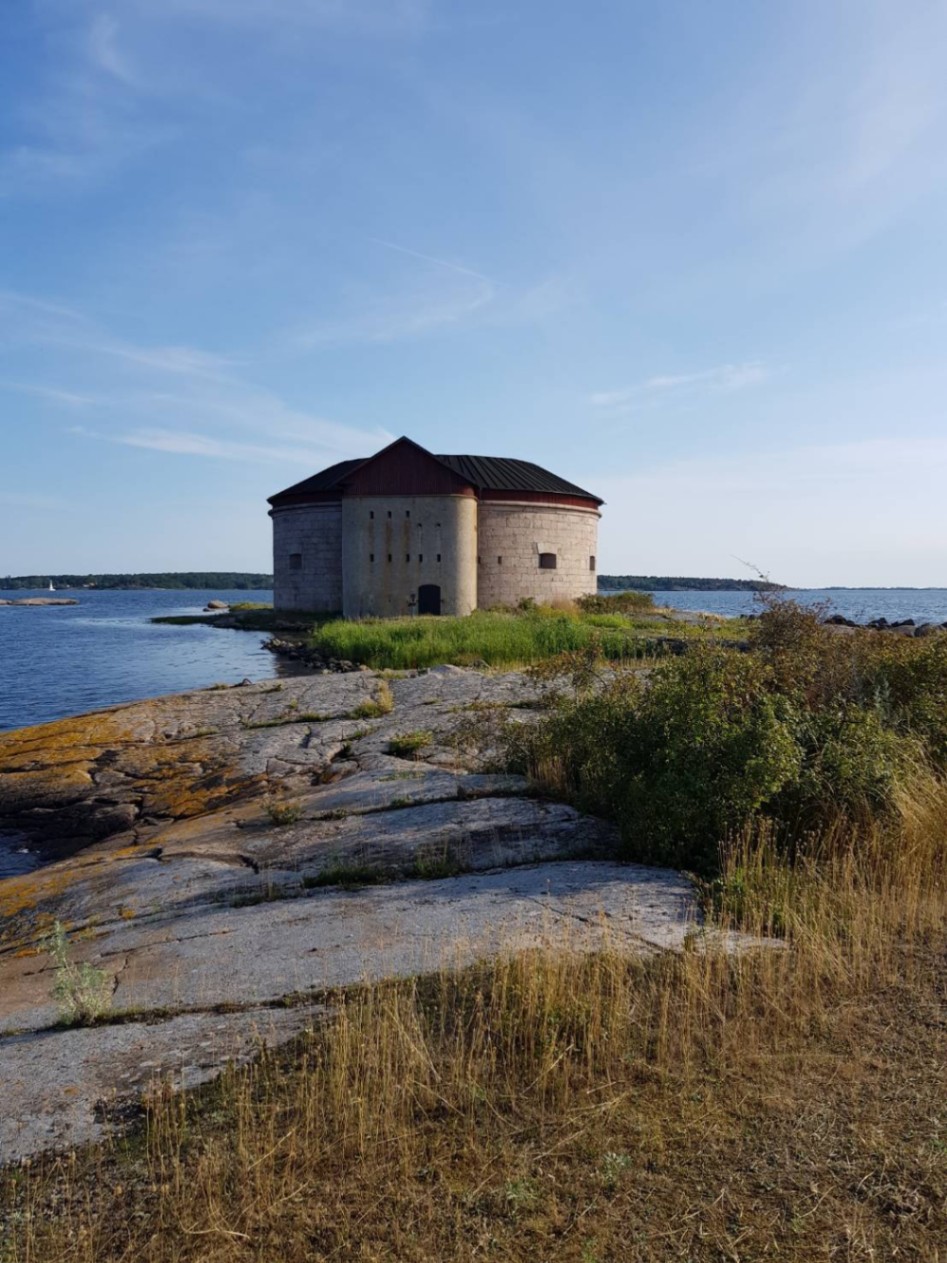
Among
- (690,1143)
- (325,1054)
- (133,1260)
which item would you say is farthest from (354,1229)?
(690,1143)

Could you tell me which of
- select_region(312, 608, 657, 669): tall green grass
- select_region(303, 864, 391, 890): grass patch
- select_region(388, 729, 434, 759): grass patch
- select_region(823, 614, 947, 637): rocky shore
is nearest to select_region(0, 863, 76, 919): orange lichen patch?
select_region(303, 864, 391, 890): grass patch

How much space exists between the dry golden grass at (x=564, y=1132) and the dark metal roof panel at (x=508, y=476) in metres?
32.9

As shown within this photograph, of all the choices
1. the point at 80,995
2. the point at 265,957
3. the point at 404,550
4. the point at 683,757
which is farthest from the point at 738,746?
the point at 404,550

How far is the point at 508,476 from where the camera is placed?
1542 inches

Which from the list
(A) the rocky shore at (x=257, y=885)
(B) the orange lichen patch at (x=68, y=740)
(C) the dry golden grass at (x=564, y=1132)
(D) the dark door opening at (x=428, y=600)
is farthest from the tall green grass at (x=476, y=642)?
Answer: (C) the dry golden grass at (x=564, y=1132)

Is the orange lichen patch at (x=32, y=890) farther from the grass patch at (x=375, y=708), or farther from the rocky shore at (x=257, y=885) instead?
the grass patch at (x=375, y=708)

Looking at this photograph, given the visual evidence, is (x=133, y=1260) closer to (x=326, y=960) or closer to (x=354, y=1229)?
(x=354, y=1229)

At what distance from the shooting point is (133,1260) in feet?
9.12

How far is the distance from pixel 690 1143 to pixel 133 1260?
6.40 feet

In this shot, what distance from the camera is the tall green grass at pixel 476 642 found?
1961 cm

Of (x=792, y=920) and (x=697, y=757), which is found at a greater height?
(x=697, y=757)

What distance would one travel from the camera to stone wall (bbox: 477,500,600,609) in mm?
38062

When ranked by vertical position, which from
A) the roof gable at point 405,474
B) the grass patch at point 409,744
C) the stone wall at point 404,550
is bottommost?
the grass patch at point 409,744

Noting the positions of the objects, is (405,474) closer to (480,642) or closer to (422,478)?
(422,478)
